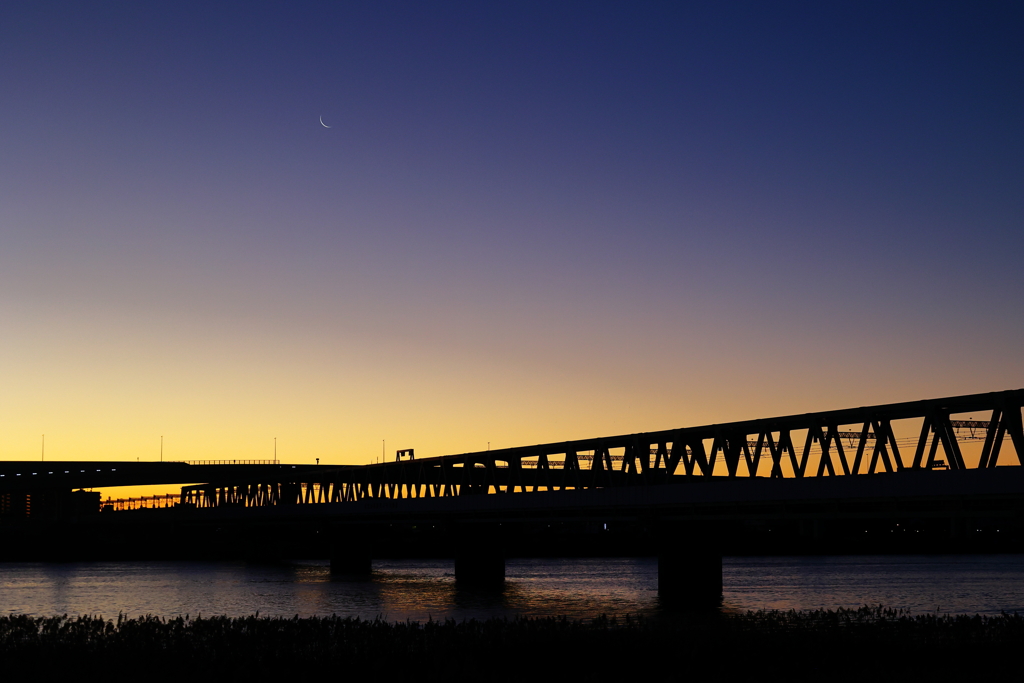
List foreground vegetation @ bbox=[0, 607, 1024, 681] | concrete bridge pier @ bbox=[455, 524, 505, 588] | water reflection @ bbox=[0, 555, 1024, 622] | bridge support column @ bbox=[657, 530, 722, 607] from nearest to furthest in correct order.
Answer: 1. foreground vegetation @ bbox=[0, 607, 1024, 681]
2. water reflection @ bbox=[0, 555, 1024, 622]
3. bridge support column @ bbox=[657, 530, 722, 607]
4. concrete bridge pier @ bbox=[455, 524, 505, 588]

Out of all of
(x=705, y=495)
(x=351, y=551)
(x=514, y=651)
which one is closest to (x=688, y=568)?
(x=705, y=495)

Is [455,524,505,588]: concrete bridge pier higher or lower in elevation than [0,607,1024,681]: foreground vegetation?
lower

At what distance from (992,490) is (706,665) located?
22.6 meters

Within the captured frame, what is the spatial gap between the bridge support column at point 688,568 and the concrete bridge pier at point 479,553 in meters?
29.1

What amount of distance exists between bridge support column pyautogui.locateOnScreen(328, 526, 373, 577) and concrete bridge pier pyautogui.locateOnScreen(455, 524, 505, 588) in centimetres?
3100

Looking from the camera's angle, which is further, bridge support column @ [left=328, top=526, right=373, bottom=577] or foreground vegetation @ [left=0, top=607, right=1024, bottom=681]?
bridge support column @ [left=328, top=526, right=373, bottom=577]

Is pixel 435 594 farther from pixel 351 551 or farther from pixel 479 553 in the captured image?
pixel 351 551

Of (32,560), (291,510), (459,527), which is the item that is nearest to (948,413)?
(459,527)

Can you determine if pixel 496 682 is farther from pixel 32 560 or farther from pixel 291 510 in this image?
pixel 32 560

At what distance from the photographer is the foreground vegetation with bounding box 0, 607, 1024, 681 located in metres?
29.9

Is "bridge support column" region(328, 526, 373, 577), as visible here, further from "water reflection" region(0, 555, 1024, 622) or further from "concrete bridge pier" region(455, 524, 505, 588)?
"concrete bridge pier" region(455, 524, 505, 588)

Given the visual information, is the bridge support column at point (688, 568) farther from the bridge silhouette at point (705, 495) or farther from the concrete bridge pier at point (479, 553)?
the concrete bridge pier at point (479, 553)

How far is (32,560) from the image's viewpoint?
182m

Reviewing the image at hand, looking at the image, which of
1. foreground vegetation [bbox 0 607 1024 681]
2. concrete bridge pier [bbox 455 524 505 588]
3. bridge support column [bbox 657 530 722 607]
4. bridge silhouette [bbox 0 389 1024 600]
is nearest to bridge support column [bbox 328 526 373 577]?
bridge silhouette [bbox 0 389 1024 600]
